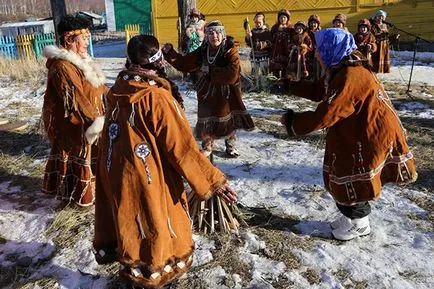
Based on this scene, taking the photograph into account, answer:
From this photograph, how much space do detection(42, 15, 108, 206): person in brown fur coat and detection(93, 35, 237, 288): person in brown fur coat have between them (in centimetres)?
114

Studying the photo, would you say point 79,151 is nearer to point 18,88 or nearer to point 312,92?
point 312,92

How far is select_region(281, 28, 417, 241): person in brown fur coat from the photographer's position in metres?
3.12

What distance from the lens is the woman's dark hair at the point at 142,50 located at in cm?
252

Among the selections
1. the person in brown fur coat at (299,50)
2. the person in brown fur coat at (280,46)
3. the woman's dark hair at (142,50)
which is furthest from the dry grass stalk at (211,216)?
the person in brown fur coat at (280,46)

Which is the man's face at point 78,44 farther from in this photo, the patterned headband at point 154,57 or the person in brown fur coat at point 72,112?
the patterned headband at point 154,57

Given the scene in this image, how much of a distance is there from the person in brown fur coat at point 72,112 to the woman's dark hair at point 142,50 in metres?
1.21

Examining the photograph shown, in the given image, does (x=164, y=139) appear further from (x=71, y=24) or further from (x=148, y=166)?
(x=71, y=24)

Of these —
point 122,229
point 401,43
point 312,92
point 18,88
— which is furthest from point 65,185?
point 401,43

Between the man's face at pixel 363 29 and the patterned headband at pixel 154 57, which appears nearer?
the patterned headband at pixel 154 57

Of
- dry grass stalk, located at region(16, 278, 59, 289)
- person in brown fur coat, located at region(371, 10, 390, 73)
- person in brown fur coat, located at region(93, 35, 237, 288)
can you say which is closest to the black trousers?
person in brown fur coat, located at region(93, 35, 237, 288)

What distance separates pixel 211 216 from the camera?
12.4 feet

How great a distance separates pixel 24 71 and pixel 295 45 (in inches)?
258

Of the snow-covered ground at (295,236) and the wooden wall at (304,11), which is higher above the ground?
the wooden wall at (304,11)

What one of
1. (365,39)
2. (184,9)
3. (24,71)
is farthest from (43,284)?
(184,9)
